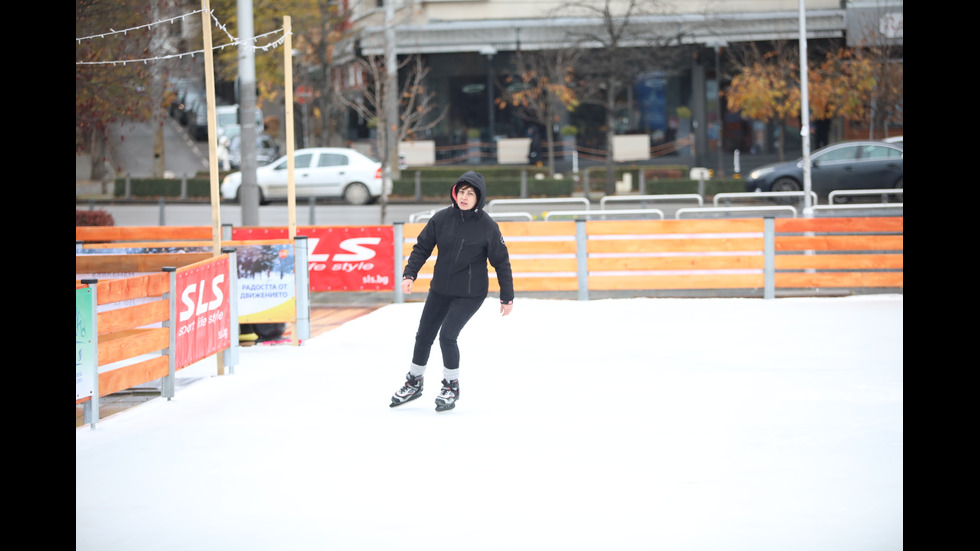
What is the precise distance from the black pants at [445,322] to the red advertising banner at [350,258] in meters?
7.15

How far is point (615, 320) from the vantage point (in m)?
12.7

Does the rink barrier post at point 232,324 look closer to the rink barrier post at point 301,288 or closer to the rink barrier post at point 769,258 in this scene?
the rink barrier post at point 301,288

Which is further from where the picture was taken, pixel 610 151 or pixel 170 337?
pixel 610 151

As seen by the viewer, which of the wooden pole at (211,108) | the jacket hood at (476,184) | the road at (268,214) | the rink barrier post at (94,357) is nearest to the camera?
the rink barrier post at (94,357)

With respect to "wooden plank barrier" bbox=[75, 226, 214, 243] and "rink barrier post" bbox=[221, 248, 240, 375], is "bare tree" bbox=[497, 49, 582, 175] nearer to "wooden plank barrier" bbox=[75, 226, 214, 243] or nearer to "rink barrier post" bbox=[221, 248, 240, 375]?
"wooden plank barrier" bbox=[75, 226, 214, 243]

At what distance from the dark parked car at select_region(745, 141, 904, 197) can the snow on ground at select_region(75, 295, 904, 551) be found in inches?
625

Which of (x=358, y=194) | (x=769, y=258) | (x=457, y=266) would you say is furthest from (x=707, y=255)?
(x=358, y=194)

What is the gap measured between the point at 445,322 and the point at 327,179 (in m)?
21.1

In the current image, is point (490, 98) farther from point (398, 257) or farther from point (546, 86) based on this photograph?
point (398, 257)

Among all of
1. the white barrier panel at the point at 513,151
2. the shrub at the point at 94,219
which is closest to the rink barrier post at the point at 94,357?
the shrub at the point at 94,219

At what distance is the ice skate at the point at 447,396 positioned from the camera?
792cm

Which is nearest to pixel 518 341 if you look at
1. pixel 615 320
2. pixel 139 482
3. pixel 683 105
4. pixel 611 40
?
pixel 615 320

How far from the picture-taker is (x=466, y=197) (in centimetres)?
763
